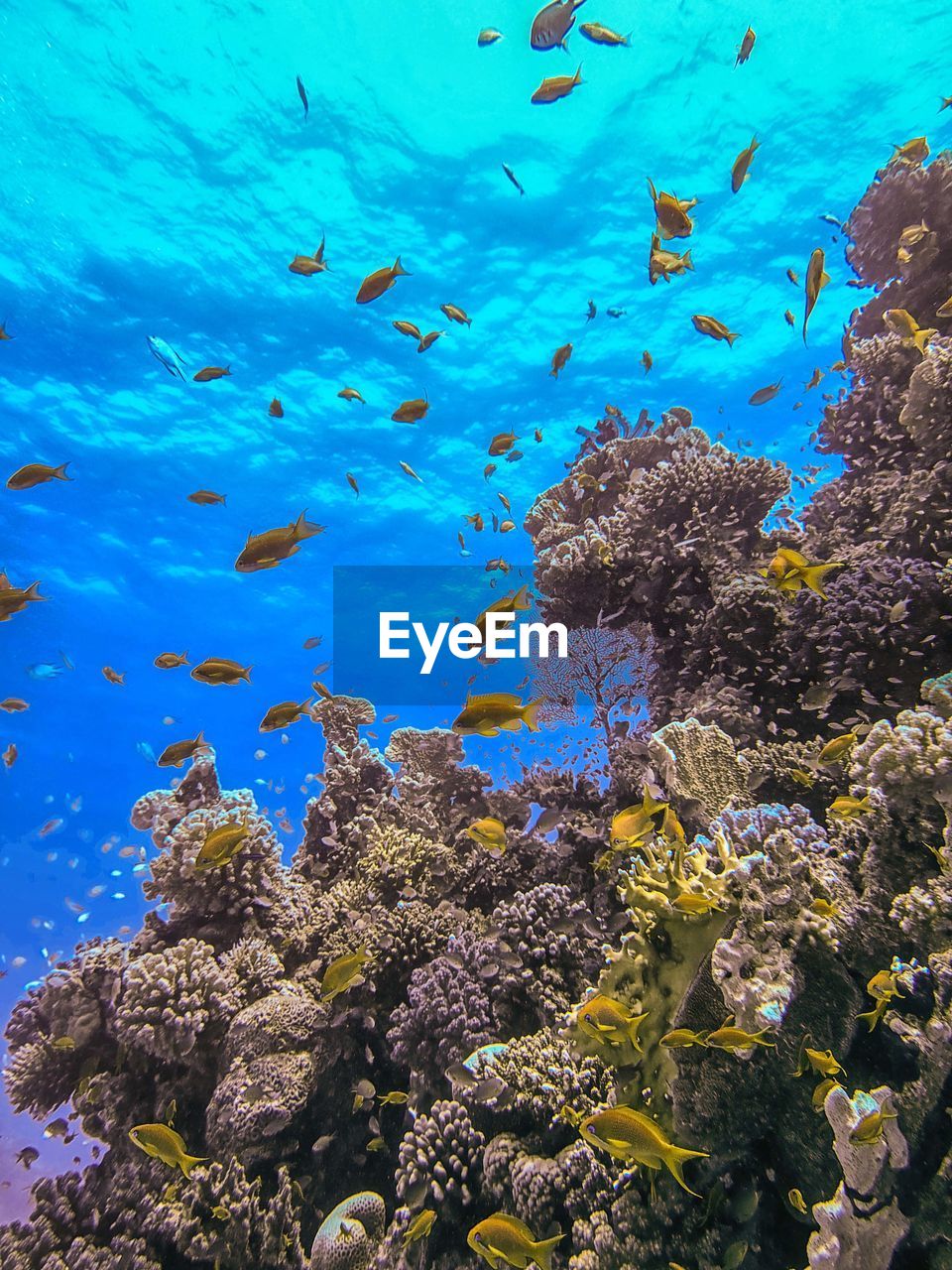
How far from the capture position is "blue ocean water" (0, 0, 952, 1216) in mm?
13289

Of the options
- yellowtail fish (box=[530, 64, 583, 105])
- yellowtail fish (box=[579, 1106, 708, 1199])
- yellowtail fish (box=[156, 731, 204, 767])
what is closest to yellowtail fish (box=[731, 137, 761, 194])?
yellowtail fish (box=[530, 64, 583, 105])

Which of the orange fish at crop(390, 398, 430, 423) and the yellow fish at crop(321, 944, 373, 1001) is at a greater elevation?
the orange fish at crop(390, 398, 430, 423)

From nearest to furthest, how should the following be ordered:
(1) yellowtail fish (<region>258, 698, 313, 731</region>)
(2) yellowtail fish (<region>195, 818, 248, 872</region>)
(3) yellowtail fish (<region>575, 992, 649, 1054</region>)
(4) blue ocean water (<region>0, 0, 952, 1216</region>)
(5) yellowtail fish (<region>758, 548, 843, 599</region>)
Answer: (3) yellowtail fish (<region>575, 992, 649, 1054</region>) → (5) yellowtail fish (<region>758, 548, 843, 599</region>) → (2) yellowtail fish (<region>195, 818, 248, 872</region>) → (1) yellowtail fish (<region>258, 698, 313, 731</region>) → (4) blue ocean water (<region>0, 0, 952, 1216</region>)

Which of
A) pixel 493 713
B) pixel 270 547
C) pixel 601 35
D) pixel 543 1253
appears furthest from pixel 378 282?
pixel 543 1253

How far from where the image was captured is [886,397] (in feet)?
23.3

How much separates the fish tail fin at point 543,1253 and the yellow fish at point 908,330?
26.6 feet

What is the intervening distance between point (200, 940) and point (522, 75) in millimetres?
18302

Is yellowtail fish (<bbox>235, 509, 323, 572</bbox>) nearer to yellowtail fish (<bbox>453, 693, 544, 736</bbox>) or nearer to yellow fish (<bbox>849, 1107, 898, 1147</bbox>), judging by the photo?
yellowtail fish (<bbox>453, 693, 544, 736</bbox>)

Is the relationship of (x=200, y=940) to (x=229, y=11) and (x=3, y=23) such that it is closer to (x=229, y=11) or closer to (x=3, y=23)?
(x=229, y=11)

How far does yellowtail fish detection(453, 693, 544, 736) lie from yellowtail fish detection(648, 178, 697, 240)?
176 inches

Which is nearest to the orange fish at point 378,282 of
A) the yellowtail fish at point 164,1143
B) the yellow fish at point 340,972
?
the yellow fish at point 340,972

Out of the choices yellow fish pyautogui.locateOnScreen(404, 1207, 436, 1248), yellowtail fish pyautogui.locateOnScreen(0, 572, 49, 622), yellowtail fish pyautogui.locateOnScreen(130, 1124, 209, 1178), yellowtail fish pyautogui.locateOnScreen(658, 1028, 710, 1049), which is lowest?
yellow fish pyautogui.locateOnScreen(404, 1207, 436, 1248)

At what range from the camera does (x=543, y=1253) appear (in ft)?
9.09

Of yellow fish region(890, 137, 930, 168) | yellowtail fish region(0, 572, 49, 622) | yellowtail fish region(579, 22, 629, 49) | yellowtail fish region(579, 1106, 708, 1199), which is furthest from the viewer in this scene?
yellow fish region(890, 137, 930, 168)
